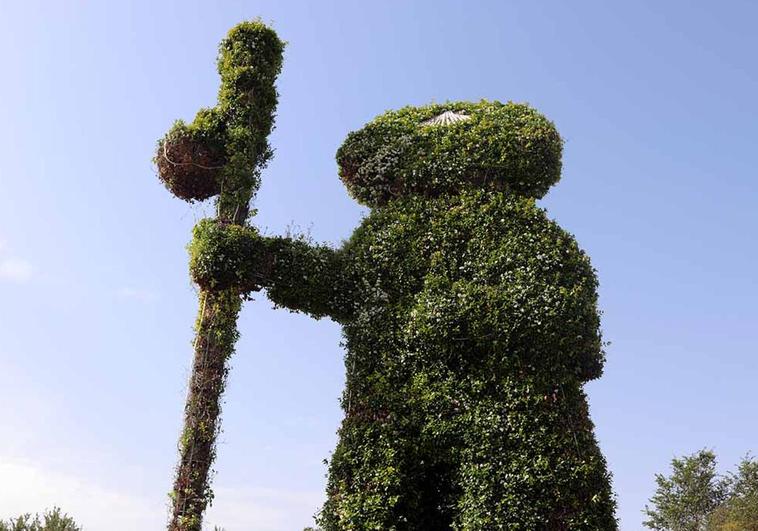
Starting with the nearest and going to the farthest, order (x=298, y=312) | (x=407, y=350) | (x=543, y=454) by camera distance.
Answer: (x=543, y=454)
(x=407, y=350)
(x=298, y=312)

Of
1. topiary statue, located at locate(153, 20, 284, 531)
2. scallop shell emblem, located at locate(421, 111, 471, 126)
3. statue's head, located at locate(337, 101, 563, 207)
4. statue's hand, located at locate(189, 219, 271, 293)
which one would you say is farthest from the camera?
scallop shell emblem, located at locate(421, 111, 471, 126)

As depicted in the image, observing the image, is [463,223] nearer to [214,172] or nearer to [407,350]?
[407,350]

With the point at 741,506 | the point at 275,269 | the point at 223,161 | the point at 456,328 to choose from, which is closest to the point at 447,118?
the point at 223,161

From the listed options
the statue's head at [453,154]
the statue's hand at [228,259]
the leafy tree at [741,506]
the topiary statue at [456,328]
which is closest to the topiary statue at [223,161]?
the statue's hand at [228,259]

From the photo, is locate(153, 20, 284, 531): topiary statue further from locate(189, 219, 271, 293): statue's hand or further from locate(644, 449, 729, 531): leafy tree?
locate(644, 449, 729, 531): leafy tree

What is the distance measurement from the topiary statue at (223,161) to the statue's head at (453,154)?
5.46 feet

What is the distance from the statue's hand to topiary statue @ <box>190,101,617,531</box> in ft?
0.07

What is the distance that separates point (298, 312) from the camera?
35.6ft

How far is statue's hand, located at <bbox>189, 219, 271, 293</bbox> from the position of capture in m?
10.2

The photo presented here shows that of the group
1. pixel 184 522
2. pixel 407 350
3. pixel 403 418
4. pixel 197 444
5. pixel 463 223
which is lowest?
pixel 184 522

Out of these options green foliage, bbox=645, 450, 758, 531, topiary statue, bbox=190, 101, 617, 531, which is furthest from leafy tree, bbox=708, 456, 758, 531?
topiary statue, bbox=190, 101, 617, 531

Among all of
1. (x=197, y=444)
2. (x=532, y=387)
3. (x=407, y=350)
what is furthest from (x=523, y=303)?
(x=197, y=444)

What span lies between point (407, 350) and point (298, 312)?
191cm

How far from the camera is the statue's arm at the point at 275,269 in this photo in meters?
10.3
